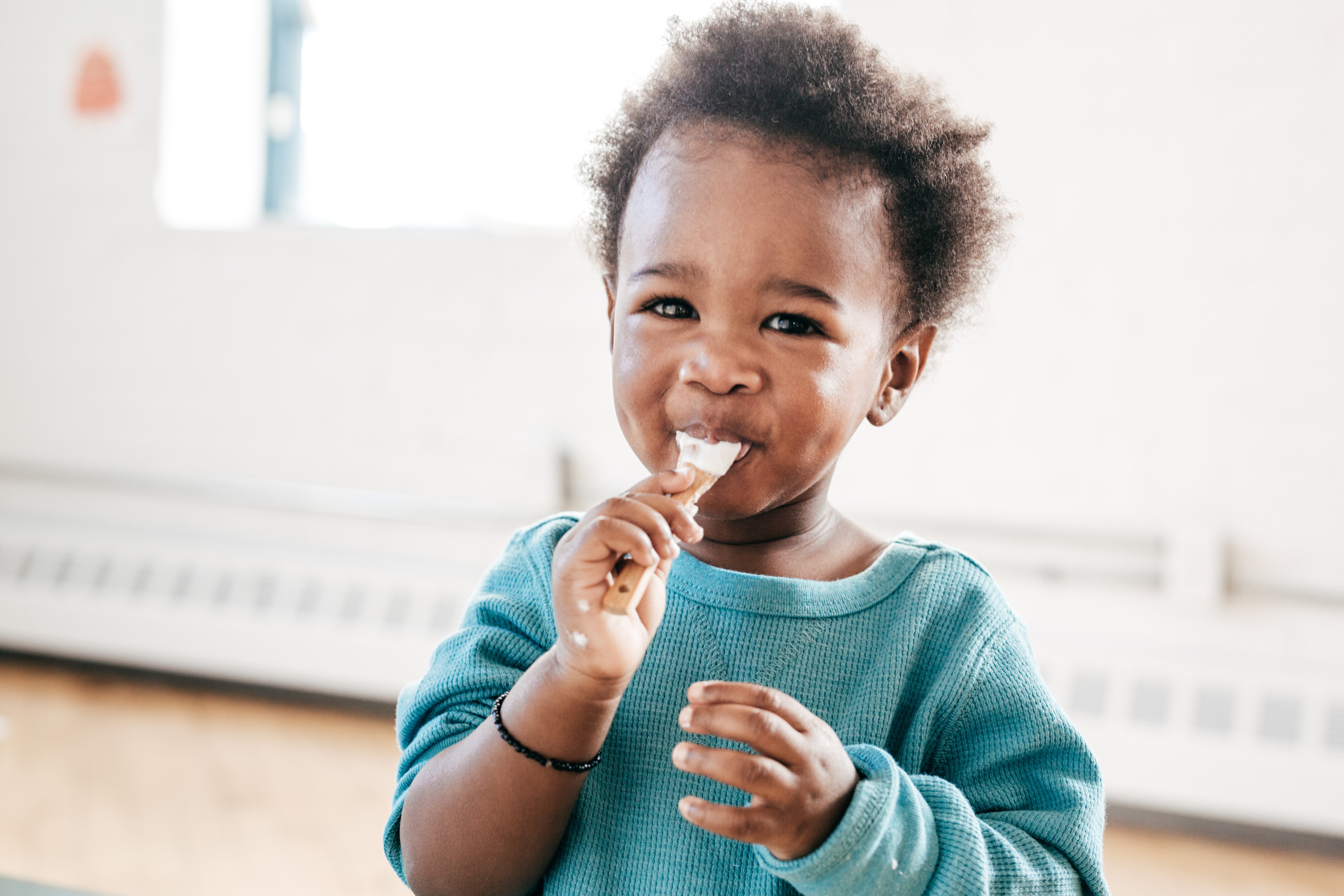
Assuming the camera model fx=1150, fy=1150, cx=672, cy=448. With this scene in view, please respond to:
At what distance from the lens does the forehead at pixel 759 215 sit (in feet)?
2.03

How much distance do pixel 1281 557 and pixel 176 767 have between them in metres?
1.88

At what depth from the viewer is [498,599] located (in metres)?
0.71

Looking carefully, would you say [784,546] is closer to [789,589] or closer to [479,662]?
[789,589]

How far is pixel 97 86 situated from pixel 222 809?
1564mm

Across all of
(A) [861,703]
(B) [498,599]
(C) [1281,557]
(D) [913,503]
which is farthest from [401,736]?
(C) [1281,557]

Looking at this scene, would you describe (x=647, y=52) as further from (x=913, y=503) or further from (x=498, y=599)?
(x=498, y=599)

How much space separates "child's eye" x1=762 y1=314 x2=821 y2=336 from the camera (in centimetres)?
63

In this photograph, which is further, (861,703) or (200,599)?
(200,599)

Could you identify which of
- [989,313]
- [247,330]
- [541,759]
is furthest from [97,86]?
[541,759]

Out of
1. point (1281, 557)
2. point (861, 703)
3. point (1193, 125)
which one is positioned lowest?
point (1281, 557)

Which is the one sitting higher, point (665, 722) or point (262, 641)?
point (665, 722)

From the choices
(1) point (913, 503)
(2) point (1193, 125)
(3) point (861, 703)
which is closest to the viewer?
(3) point (861, 703)

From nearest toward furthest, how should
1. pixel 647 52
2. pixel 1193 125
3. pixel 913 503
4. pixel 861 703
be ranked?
pixel 861 703 → pixel 1193 125 → pixel 913 503 → pixel 647 52

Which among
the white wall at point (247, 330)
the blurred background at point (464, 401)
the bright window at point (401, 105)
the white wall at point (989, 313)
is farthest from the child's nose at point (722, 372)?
the bright window at point (401, 105)
